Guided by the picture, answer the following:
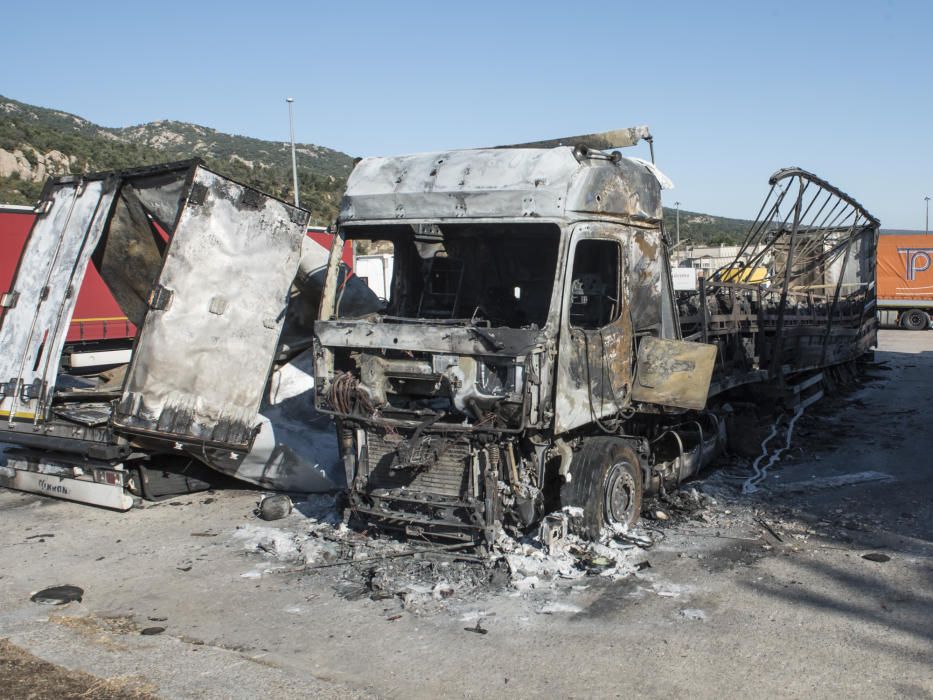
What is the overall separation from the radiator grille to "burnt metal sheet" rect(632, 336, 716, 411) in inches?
68.0

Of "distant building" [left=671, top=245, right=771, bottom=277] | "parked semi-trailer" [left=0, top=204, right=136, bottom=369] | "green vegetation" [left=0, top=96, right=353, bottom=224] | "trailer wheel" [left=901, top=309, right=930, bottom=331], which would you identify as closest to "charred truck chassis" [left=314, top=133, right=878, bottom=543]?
"distant building" [left=671, top=245, right=771, bottom=277]

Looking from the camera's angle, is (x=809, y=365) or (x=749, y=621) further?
(x=809, y=365)

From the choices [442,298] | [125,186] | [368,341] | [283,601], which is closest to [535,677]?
[283,601]

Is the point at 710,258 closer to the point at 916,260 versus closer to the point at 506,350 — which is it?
the point at 916,260

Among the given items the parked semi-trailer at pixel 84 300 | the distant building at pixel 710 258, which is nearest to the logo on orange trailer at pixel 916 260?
the distant building at pixel 710 258

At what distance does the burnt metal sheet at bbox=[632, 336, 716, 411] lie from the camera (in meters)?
6.72

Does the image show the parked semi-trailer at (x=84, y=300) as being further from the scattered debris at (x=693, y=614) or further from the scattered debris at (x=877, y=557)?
the scattered debris at (x=877, y=557)

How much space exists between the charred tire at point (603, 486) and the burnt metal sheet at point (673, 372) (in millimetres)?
511

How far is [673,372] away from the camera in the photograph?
6.79 meters

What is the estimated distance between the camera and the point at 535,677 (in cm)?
446

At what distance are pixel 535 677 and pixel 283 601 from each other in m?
2.01

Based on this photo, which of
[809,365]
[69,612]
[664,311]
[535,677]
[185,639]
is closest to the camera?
[535,677]

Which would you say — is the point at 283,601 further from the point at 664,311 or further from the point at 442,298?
the point at 664,311

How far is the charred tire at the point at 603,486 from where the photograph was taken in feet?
20.7
